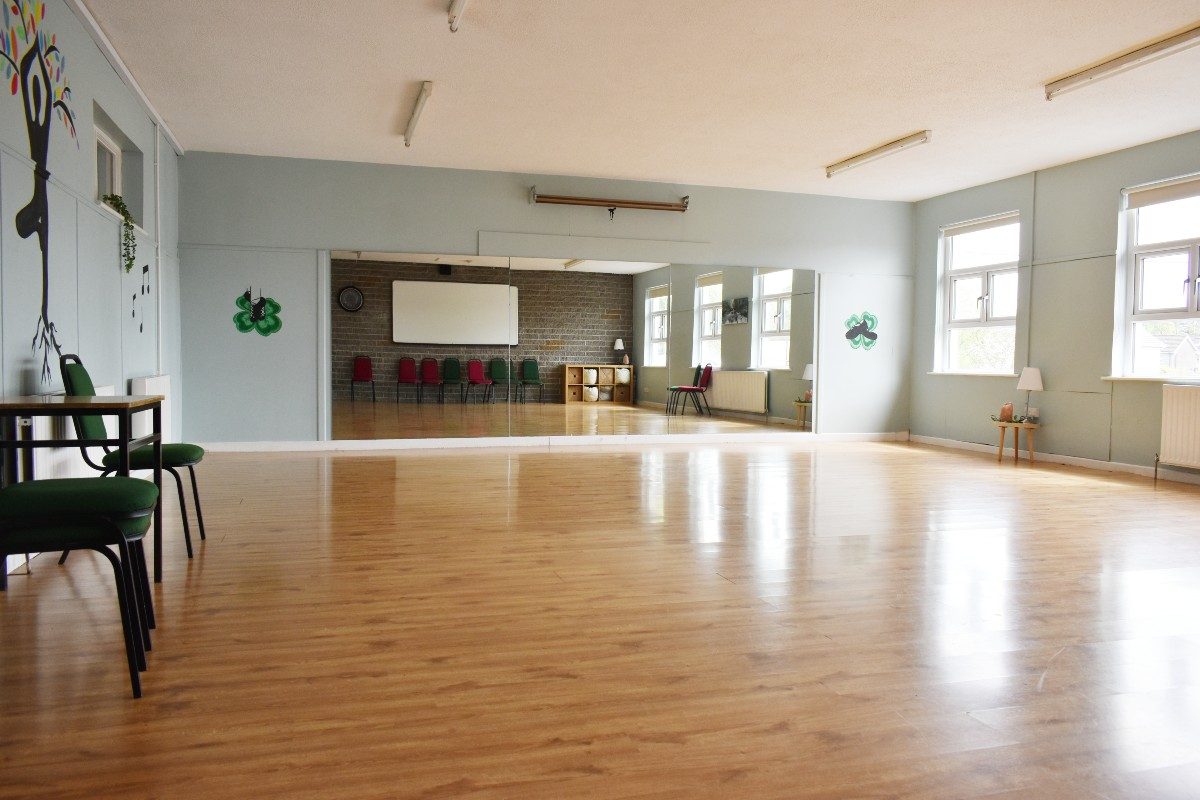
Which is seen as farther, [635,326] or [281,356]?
[635,326]

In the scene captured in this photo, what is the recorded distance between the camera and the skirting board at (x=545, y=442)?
8.02m

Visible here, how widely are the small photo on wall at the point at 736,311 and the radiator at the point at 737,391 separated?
2.16ft

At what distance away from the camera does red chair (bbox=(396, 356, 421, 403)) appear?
10.9 metres

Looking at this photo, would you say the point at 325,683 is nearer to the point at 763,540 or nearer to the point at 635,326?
the point at 763,540

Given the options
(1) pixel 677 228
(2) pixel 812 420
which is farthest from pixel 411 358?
(2) pixel 812 420

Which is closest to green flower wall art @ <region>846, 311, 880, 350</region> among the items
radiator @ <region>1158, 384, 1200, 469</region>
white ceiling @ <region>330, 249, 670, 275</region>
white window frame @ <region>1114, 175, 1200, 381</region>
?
white ceiling @ <region>330, 249, 670, 275</region>

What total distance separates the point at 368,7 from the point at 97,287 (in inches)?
92.9

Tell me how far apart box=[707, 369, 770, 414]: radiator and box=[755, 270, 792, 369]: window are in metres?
0.23

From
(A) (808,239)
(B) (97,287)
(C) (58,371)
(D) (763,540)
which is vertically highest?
(A) (808,239)

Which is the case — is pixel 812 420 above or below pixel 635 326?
below

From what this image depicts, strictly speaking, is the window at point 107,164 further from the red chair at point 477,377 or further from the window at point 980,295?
the window at point 980,295

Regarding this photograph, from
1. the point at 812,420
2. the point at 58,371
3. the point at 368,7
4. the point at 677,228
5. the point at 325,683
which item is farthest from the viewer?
the point at 812,420

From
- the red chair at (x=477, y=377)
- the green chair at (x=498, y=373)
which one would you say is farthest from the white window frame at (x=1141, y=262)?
the red chair at (x=477, y=377)

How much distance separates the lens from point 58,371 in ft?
13.8
